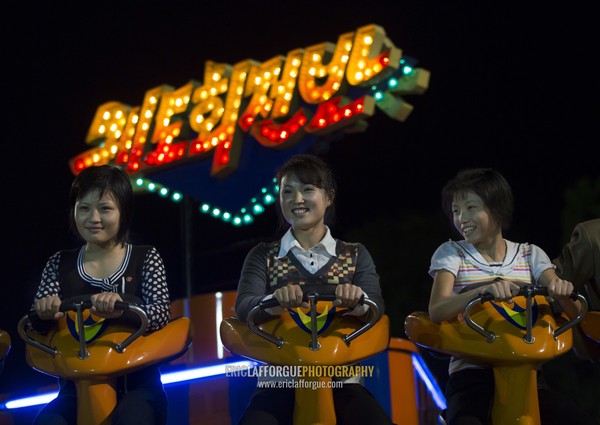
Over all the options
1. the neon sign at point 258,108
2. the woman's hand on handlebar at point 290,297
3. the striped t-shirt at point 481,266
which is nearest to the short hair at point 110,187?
the woman's hand on handlebar at point 290,297

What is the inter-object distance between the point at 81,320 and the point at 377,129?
14909 millimetres

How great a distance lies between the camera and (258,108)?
318 inches

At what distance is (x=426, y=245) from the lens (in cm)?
1150

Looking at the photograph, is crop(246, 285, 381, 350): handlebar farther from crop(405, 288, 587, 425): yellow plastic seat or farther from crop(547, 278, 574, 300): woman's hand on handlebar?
crop(547, 278, 574, 300): woman's hand on handlebar

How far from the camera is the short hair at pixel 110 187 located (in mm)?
2773

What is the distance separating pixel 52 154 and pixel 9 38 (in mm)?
1582

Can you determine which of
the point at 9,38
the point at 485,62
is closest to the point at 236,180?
the point at 9,38

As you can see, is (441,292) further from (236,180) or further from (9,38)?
(9,38)

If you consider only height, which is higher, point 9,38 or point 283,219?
point 9,38

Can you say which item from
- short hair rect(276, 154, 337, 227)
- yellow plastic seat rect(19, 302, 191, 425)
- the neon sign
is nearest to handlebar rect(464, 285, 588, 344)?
short hair rect(276, 154, 337, 227)

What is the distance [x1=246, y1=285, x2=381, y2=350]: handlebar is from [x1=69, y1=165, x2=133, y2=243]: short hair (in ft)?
2.05

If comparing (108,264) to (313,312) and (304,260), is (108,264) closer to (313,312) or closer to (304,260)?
(304,260)

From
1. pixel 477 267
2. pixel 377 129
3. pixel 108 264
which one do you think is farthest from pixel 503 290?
pixel 377 129

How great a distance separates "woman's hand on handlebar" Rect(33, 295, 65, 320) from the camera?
2424 millimetres
